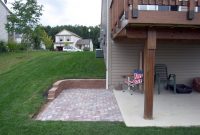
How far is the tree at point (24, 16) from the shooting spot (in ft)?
63.4

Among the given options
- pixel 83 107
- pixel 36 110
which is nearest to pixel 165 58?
pixel 83 107

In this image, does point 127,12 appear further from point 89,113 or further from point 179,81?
point 179,81

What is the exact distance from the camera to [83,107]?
23.2 feet

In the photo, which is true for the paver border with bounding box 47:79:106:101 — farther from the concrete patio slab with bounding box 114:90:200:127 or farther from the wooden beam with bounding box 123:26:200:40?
the wooden beam with bounding box 123:26:200:40

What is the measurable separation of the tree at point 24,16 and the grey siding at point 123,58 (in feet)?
37.4

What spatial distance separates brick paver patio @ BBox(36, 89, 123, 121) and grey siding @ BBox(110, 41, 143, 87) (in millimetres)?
719

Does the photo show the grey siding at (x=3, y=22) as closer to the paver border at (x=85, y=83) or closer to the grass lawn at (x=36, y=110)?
the grass lawn at (x=36, y=110)

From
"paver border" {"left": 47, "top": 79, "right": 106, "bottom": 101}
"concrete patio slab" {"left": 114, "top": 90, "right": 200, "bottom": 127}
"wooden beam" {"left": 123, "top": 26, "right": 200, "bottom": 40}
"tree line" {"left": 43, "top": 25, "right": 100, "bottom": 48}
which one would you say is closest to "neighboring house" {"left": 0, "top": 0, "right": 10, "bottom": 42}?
"paver border" {"left": 47, "top": 79, "right": 106, "bottom": 101}

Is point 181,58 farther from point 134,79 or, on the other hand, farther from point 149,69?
point 149,69

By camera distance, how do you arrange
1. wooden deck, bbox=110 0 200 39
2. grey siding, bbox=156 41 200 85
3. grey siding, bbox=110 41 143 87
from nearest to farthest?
1. wooden deck, bbox=110 0 200 39
2. grey siding, bbox=110 41 143 87
3. grey siding, bbox=156 41 200 85

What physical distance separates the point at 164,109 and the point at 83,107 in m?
1.98

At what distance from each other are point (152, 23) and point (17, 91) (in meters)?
5.11

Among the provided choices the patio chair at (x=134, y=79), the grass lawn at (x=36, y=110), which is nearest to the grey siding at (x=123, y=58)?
the patio chair at (x=134, y=79)

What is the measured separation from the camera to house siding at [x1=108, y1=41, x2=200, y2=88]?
964 centimetres
